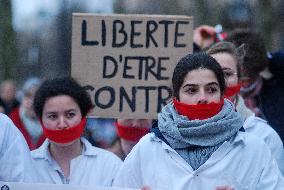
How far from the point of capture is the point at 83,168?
291 inches

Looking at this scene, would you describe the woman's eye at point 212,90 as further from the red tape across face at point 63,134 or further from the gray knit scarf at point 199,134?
the red tape across face at point 63,134

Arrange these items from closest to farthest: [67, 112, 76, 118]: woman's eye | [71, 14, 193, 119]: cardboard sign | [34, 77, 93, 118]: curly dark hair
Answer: [67, 112, 76, 118]: woman's eye
[34, 77, 93, 118]: curly dark hair
[71, 14, 193, 119]: cardboard sign

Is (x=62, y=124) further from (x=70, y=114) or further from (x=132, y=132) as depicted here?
(x=132, y=132)

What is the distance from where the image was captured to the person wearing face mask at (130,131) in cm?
829

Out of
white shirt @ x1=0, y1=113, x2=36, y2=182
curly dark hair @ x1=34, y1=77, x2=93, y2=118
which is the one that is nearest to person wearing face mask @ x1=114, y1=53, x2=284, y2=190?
white shirt @ x1=0, y1=113, x2=36, y2=182

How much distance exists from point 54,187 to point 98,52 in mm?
1727

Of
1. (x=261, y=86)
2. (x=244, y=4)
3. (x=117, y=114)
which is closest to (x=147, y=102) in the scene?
(x=117, y=114)

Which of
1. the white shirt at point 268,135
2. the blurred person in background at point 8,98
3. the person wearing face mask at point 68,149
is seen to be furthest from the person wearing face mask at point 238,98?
the blurred person in background at point 8,98

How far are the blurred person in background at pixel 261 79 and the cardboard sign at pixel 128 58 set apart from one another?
1.33ft

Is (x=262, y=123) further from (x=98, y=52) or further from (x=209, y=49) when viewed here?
(x=98, y=52)

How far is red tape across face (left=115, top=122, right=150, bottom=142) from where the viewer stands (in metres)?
8.28

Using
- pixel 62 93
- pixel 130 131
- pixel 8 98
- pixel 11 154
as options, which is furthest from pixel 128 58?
pixel 8 98

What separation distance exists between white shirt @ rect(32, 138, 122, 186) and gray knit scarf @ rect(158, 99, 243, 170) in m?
1.18

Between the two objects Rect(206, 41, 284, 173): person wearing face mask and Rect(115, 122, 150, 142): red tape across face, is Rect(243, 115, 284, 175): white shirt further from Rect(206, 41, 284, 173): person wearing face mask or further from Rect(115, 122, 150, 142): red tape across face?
Rect(115, 122, 150, 142): red tape across face
